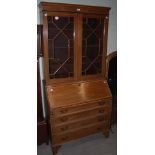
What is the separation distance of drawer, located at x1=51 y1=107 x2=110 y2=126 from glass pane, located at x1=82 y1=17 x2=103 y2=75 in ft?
1.99

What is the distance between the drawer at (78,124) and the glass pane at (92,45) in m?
0.73

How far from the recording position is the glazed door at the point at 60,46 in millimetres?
2391

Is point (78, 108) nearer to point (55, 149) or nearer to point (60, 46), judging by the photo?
point (55, 149)

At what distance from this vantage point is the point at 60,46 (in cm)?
252

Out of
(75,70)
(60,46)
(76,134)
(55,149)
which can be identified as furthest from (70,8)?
(55,149)

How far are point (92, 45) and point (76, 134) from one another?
140cm

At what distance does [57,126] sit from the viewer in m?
2.46

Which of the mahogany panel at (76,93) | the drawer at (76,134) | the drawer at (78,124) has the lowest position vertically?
the drawer at (76,134)

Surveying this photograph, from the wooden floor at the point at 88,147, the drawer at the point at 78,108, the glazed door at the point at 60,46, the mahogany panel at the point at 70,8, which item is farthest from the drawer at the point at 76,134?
the mahogany panel at the point at 70,8

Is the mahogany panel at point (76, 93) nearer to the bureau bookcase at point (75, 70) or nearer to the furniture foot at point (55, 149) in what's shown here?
the bureau bookcase at point (75, 70)

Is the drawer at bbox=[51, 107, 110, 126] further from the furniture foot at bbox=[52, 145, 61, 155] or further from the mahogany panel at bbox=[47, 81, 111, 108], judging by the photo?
the furniture foot at bbox=[52, 145, 61, 155]
